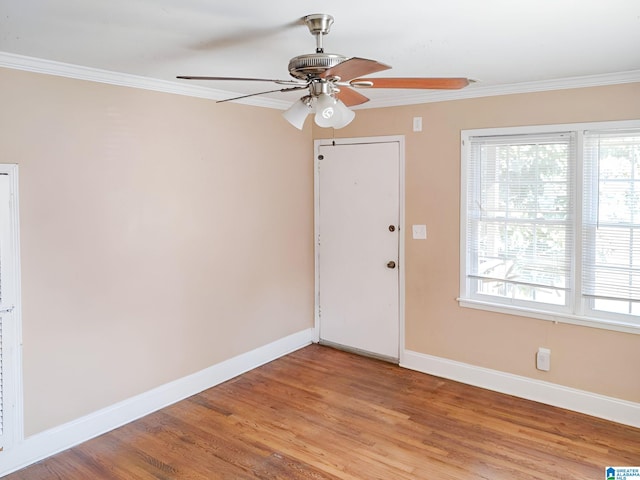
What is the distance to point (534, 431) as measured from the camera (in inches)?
128

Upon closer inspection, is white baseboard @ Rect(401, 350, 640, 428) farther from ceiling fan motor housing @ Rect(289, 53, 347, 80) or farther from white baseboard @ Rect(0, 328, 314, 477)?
ceiling fan motor housing @ Rect(289, 53, 347, 80)

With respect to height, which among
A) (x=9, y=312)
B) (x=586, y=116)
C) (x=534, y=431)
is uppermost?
(x=586, y=116)

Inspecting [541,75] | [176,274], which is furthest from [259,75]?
[541,75]

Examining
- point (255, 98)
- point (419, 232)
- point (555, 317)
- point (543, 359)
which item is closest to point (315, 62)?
point (255, 98)

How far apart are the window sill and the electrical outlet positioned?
0.24 m

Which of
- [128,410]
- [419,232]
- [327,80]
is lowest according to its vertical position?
[128,410]

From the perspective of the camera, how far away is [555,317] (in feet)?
11.8

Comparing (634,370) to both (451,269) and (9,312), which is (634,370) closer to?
(451,269)

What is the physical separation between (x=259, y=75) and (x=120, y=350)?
2068 mm

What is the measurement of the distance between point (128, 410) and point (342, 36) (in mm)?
2772

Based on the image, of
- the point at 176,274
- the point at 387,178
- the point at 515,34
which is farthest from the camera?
the point at 387,178

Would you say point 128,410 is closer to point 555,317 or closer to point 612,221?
point 555,317

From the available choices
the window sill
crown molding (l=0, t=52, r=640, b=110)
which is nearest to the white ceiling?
crown molding (l=0, t=52, r=640, b=110)

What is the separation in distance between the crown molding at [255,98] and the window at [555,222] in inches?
11.3
